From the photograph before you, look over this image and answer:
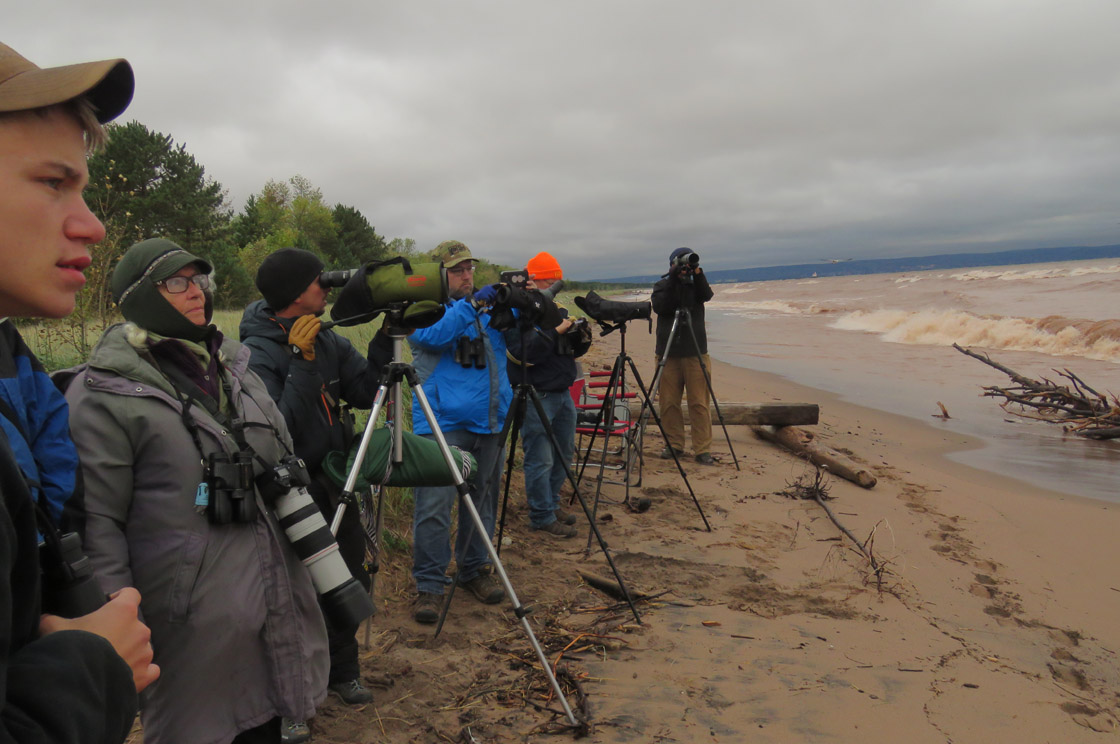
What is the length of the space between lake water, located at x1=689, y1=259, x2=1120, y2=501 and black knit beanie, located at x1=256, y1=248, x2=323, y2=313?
20.4ft

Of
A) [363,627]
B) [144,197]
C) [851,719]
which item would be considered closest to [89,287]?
[363,627]

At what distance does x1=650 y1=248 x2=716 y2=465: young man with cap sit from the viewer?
642 cm

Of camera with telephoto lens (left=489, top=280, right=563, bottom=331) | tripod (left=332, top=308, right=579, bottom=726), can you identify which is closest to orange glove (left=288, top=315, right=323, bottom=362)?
tripod (left=332, top=308, right=579, bottom=726)

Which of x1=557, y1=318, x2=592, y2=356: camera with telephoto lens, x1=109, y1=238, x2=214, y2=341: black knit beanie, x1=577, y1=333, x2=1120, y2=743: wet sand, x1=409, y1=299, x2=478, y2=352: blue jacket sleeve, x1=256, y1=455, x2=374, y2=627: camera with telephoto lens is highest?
x1=109, y1=238, x2=214, y2=341: black knit beanie

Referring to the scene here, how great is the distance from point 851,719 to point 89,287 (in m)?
5.50

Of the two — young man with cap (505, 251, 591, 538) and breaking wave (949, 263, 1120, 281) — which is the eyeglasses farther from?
breaking wave (949, 263, 1120, 281)

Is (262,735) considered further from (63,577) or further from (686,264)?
(686,264)

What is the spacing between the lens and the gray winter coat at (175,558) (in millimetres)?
1487

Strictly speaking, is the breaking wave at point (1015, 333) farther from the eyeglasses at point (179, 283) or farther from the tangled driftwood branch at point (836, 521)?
the eyeglasses at point (179, 283)

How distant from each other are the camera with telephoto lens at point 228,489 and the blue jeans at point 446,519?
174 centimetres

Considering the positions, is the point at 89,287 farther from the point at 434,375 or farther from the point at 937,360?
the point at 937,360

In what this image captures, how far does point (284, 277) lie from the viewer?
254 cm

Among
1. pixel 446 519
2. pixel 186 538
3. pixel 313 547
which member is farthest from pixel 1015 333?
pixel 186 538

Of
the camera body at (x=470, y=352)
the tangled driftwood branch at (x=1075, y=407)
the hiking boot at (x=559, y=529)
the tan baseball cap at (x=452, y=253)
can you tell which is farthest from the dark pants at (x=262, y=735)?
the tangled driftwood branch at (x=1075, y=407)
